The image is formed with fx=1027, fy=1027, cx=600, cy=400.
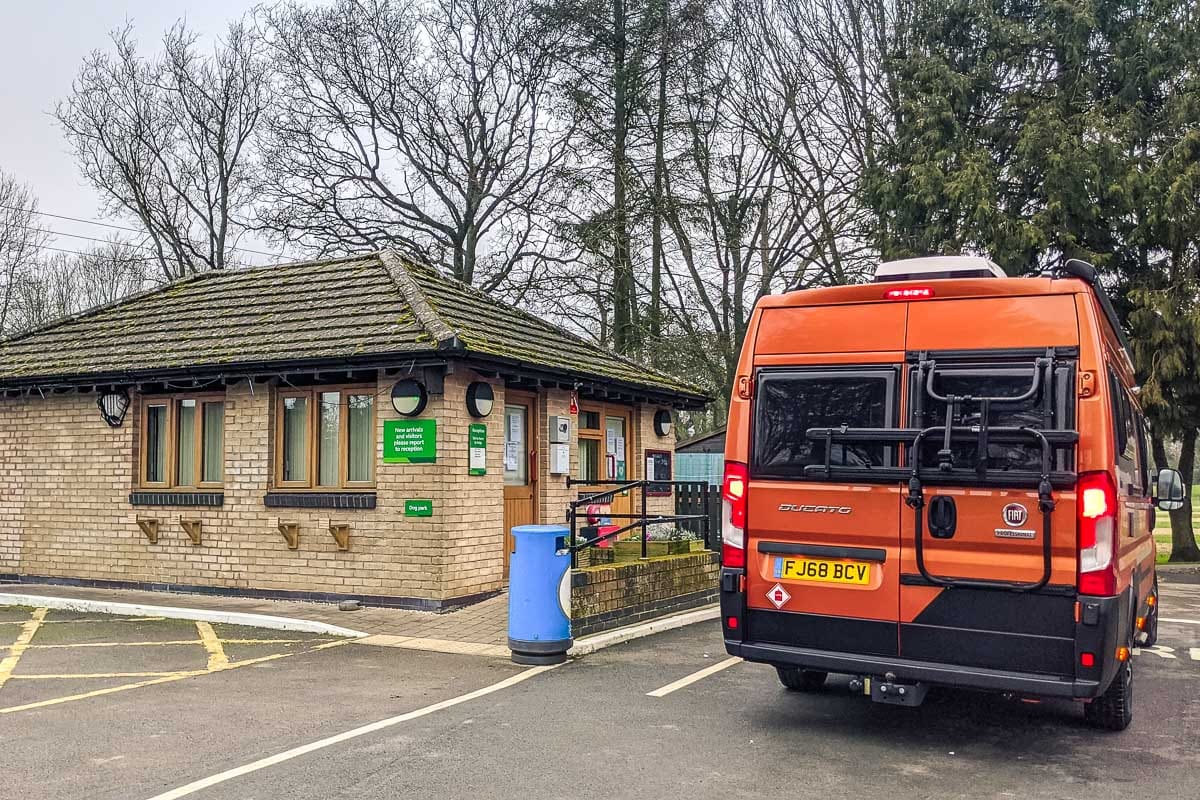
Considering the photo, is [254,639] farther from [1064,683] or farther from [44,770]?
[1064,683]

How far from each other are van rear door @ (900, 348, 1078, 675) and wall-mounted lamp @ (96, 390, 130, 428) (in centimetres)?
1053

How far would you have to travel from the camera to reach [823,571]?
6168mm

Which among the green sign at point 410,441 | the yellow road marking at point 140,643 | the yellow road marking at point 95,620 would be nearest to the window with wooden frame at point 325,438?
the green sign at point 410,441

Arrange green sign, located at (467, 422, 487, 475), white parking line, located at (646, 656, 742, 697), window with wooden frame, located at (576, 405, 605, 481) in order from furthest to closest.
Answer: window with wooden frame, located at (576, 405, 605, 481) < green sign, located at (467, 422, 487, 475) < white parking line, located at (646, 656, 742, 697)

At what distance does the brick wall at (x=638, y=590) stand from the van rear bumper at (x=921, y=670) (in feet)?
10.4

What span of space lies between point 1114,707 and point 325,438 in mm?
8610

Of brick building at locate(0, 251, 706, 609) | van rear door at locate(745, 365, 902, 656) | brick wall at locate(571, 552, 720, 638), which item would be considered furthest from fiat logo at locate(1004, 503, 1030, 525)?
brick building at locate(0, 251, 706, 609)

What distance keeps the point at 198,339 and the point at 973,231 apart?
13.7 m

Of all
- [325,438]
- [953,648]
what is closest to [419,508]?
[325,438]

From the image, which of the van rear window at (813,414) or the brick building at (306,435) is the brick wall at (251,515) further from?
the van rear window at (813,414)

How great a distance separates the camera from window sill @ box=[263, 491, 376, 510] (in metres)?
11.4

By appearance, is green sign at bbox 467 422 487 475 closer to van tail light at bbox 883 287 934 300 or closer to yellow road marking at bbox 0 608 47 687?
yellow road marking at bbox 0 608 47 687

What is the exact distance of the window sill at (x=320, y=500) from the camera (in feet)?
37.3

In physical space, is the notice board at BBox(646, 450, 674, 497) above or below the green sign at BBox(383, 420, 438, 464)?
below
